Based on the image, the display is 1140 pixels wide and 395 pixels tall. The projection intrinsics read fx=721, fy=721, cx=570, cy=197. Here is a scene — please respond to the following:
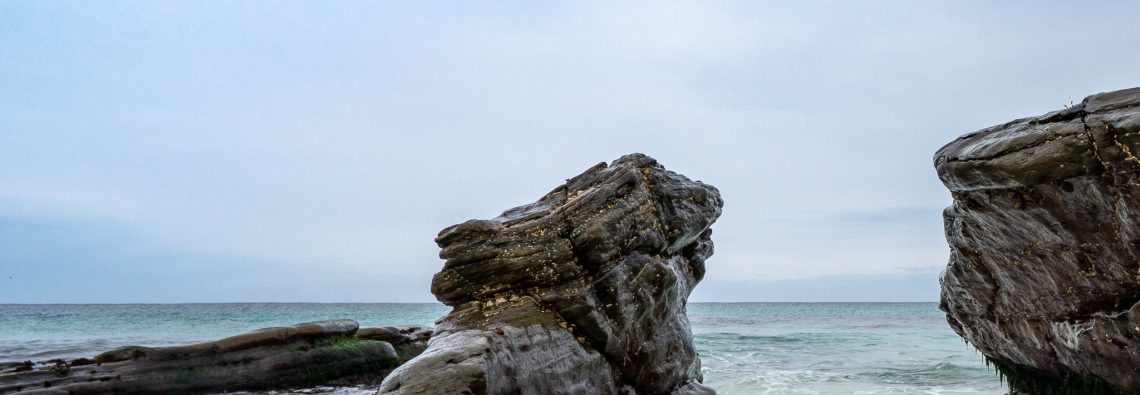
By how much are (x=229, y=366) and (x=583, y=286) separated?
7.67 meters

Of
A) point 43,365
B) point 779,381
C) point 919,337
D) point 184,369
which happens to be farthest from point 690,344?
point 919,337

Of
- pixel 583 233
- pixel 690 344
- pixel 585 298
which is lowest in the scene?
pixel 690 344

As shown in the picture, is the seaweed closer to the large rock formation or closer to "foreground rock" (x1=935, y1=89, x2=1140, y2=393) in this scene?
"foreground rock" (x1=935, y1=89, x2=1140, y2=393)

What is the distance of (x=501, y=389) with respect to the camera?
7.75 m

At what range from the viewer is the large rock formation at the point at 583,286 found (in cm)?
896

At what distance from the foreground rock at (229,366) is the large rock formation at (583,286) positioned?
223 inches

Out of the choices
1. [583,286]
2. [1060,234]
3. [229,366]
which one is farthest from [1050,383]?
[229,366]

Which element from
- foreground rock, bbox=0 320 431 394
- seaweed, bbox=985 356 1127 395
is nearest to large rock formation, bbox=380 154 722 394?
seaweed, bbox=985 356 1127 395

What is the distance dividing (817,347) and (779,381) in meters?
11.8

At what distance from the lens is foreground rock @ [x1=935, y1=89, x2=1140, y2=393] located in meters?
7.69

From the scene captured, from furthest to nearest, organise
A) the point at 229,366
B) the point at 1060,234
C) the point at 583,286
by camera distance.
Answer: the point at 229,366 < the point at 583,286 < the point at 1060,234

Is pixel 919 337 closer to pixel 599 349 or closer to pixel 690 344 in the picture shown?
pixel 690 344

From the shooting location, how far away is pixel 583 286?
9773 mm

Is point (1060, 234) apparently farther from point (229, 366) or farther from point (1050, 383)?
point (229, 366)
